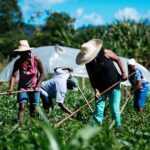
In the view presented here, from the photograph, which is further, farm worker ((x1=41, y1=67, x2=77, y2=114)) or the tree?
the tree

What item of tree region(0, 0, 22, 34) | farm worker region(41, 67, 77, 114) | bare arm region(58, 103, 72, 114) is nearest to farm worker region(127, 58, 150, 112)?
farm worker region(41, 67, 77, 114)

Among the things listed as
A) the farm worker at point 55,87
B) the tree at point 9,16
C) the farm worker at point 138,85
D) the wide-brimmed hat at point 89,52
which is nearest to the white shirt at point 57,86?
the farm worker at point 55,87

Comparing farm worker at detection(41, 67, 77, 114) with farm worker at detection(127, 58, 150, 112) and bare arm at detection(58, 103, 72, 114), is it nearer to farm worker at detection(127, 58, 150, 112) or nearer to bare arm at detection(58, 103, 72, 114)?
bare arm at detection(58, 103, 72, 114)

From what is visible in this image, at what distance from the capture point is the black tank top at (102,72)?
1005cm

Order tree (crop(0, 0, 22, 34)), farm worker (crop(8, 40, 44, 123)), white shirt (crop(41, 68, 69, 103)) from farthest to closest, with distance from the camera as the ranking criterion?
tree (crop(0, 0, 22, 34)) < white shirt (crop(41, 68, 69, 103)) < farm worker (crop(8, 40, 44, 123))

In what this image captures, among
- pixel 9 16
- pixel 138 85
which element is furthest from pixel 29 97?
pixel 9 16

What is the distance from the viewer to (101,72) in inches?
398

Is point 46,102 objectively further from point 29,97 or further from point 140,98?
point 140,98

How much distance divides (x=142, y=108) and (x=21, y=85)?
158 inches

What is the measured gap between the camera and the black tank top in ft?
33.0

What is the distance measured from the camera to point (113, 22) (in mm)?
37688

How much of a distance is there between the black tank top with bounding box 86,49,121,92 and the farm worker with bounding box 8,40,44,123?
130 cm

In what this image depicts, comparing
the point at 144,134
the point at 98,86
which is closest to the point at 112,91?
the point at 98,86

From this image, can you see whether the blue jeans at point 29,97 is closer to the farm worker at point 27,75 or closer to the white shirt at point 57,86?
the farm worker at point 27,75
